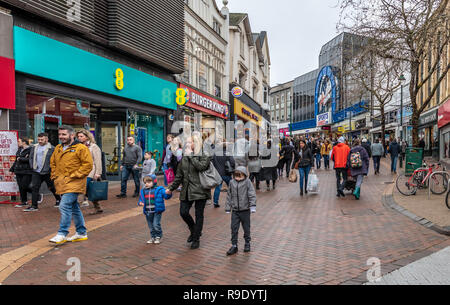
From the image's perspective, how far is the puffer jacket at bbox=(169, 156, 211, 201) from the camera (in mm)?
5604

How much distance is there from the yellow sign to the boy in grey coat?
22.9 meters

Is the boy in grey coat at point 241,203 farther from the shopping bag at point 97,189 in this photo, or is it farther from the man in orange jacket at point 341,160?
the man in orange jacket at point 341,160

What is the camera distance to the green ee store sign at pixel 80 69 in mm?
9938

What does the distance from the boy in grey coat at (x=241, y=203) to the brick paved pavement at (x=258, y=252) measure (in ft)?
1.03

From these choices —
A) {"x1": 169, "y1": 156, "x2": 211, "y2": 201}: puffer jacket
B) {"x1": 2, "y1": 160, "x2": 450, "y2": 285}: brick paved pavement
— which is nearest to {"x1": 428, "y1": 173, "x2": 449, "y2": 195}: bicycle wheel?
{"x1": 2, "y1": 160, "x2": 450, "y2": 285}: brick paved pavement

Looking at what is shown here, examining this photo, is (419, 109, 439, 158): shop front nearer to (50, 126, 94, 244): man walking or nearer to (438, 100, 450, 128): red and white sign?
(438, 100, 450, 128): red and white sign

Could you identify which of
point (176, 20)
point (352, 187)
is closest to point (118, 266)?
point (352, 187)

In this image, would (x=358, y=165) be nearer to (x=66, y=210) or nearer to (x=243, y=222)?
(x=243, y=222)

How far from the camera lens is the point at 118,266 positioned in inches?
187

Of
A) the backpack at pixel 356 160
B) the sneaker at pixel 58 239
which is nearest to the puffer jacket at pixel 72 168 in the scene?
the sneaker at pixel 58 239

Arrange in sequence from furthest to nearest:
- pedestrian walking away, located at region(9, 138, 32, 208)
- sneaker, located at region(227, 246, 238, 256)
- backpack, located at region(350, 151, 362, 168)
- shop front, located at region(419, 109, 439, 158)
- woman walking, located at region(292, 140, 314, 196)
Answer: shop front, located at region(419, 109, 439, 158), woman walking, located at region(292, 140, 314, 196), backpack, located at region(350, 151, 362, 168), pedestrian walking away, located at region(9, 138, 32, 208), sneaker, located at region(227, 246, 238, 256)

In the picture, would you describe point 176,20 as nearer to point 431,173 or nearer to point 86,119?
point 86,119

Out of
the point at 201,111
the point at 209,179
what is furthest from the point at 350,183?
the point at 201,111
